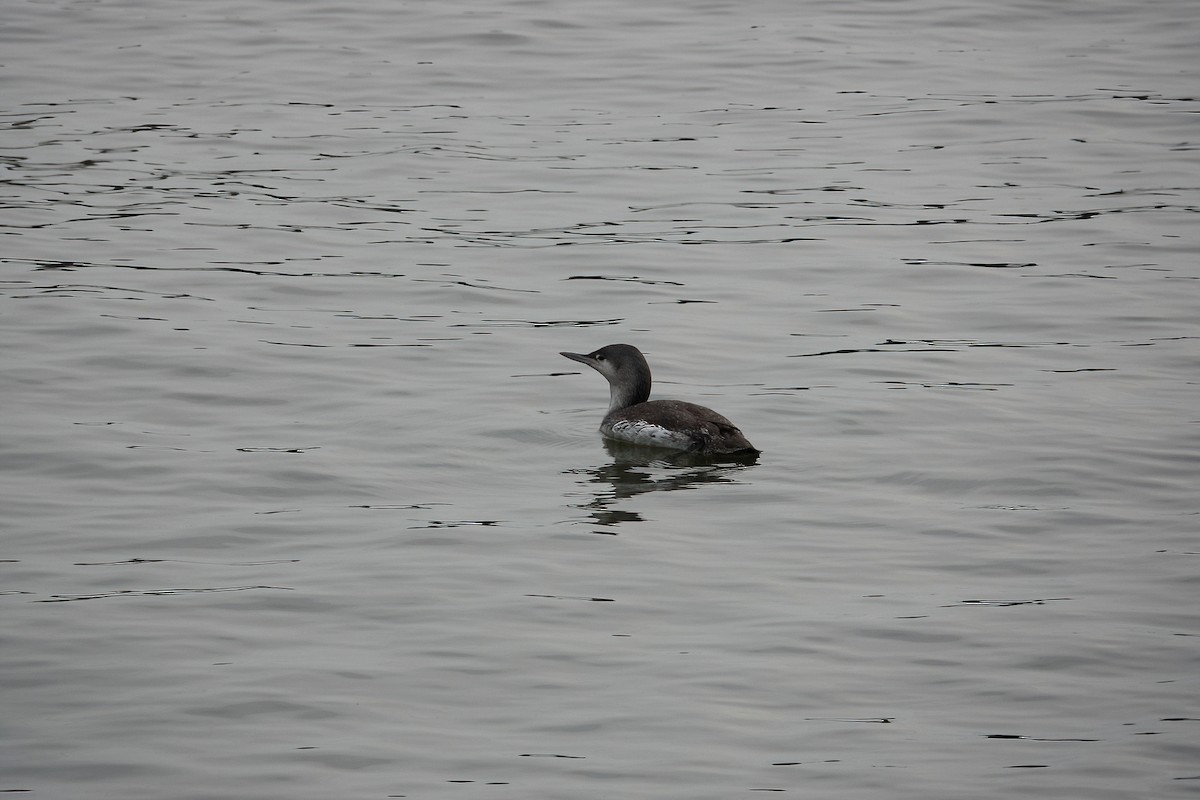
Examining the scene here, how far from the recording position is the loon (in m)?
11.0

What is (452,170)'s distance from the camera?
62.2ft

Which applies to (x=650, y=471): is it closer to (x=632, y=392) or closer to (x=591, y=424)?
(x=632, y=392)

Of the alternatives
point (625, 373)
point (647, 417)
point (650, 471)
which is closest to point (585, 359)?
point (625, 373)

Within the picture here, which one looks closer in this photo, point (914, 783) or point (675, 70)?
point (914, 783)

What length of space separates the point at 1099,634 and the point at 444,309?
7.61 metres

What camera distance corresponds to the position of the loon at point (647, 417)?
11.0 m

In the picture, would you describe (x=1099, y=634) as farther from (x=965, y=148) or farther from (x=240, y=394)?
(x=965, y=148)

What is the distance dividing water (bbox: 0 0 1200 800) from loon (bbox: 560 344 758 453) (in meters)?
0.17

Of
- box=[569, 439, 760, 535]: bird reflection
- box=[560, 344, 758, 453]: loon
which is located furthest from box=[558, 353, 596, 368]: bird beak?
box=[569, 439, 760, 535]: bird reflection

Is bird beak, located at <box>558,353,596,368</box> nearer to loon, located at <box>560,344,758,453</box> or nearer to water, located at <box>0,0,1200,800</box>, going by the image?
loon, located at <box>560,344,758,453</box>

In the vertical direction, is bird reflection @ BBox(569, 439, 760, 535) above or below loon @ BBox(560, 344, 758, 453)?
below

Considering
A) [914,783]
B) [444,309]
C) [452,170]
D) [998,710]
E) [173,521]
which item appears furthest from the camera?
[452,170]

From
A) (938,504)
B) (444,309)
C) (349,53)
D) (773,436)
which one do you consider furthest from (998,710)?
(349,53)

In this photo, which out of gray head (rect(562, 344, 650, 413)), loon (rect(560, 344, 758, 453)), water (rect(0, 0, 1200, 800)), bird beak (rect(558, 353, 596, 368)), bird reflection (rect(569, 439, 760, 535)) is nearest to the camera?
water (rect(0, 0, 1200, 800))
